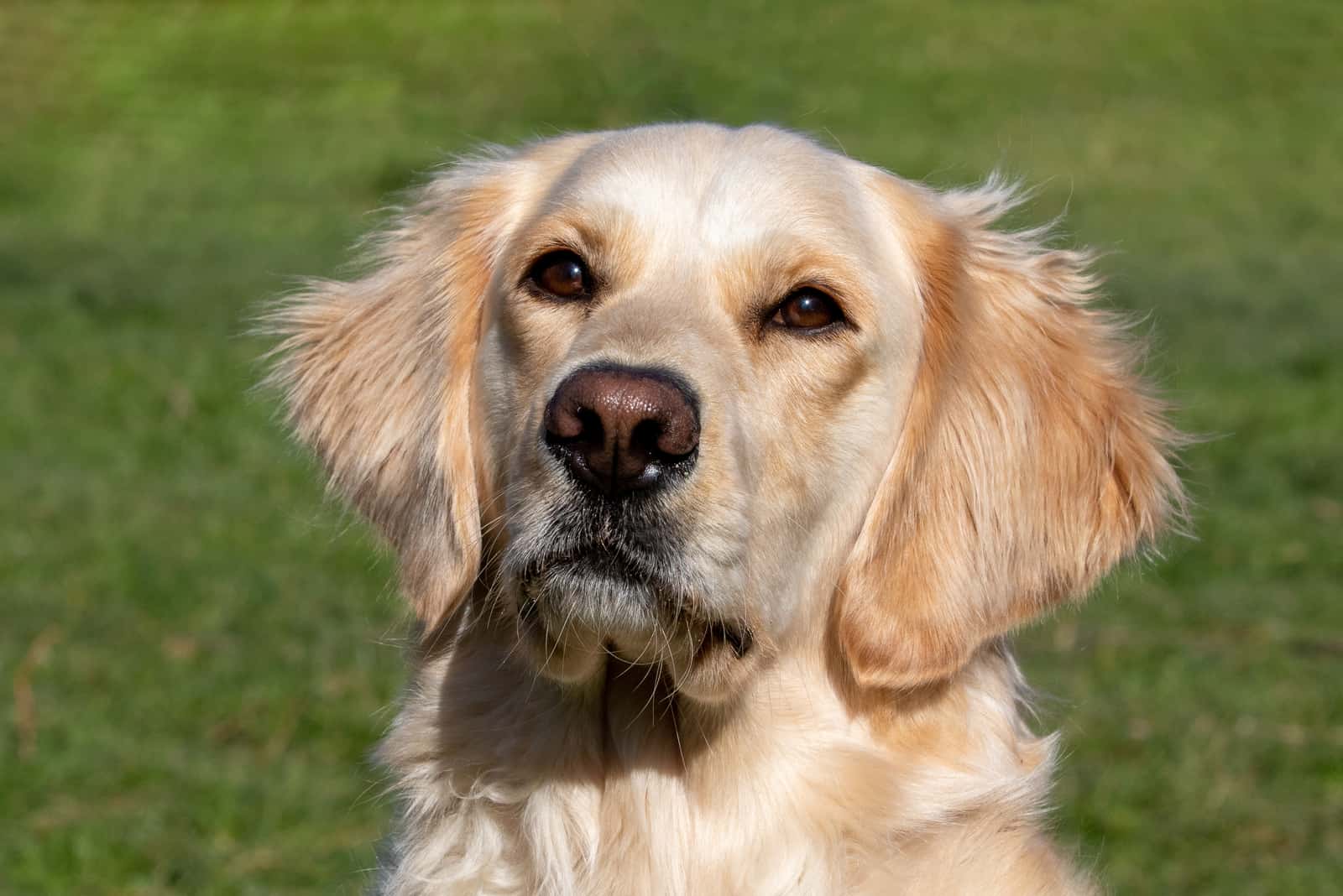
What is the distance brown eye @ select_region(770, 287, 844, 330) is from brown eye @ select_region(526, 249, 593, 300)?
402mm

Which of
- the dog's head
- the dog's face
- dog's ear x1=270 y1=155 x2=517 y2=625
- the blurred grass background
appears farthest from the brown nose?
the blurred grass background

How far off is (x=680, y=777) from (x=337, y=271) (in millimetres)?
1781

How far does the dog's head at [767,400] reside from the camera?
10.8 ft

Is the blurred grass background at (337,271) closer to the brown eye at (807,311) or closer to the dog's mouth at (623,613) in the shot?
the brown eye at (807,311)

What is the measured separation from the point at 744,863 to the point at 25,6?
2363 cm

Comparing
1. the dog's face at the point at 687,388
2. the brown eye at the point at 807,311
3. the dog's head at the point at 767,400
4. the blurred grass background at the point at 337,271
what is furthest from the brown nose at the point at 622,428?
the blurred grass background at the point at 337,271

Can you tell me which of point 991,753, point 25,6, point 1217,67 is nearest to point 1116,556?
point 991,753

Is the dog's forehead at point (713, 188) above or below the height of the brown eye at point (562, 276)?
above

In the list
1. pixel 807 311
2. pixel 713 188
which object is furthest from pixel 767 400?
pixel 713 188

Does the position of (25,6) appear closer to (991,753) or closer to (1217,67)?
(1217,67)

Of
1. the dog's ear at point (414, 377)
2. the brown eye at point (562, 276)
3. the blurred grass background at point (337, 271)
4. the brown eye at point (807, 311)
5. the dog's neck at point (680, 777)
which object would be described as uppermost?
the brown eye at point (807, 311)

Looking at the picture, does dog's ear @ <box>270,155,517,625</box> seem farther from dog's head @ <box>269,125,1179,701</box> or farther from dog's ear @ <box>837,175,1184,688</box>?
dog's ear @ <box>837,175,1184,688</box>

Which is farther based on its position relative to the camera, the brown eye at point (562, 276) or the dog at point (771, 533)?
the brown eye at point (562, 276)

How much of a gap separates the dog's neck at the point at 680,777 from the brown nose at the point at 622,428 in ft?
1.91
